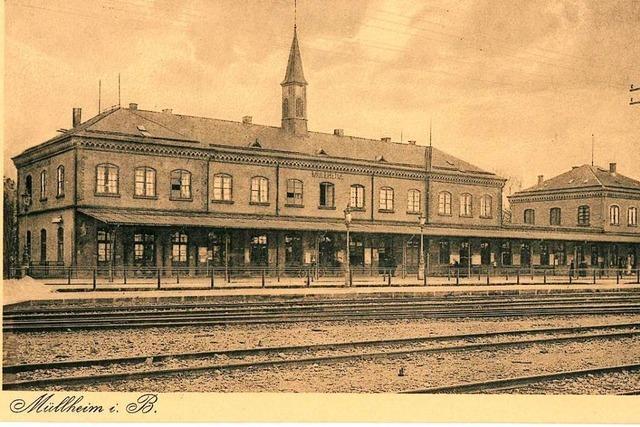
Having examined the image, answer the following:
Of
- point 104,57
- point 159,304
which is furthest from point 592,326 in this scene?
point 104,57

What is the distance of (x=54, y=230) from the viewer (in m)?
30.3

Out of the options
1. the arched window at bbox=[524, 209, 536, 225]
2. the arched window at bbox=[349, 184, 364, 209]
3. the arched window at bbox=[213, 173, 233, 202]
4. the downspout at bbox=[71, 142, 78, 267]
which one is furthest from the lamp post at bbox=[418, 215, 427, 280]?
the arched window at bbox=[524, 209, 536, 225]

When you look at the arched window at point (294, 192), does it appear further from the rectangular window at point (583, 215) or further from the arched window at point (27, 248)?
the rectangular window at point (583, 215)

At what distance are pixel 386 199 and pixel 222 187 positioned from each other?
31.3 feet

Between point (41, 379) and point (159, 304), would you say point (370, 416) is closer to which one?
point (41, 379)

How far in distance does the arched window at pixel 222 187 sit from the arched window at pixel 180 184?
59.3 inches

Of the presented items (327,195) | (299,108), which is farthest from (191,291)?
(299,108)

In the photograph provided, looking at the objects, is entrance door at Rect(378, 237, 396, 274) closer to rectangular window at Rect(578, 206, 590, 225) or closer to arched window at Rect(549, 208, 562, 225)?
arched window at Rect(549, 208, 562, 225)

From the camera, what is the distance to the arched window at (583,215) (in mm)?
42969

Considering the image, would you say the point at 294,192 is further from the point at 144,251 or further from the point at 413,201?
the point at 144,251

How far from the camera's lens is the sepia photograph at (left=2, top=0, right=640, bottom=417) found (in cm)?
1248

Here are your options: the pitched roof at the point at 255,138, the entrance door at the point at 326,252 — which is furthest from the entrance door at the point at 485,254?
the entrance door at the point at 326,252

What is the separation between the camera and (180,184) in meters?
33.0

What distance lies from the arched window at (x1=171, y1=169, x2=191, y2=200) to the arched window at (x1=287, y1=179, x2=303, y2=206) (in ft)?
18.0
